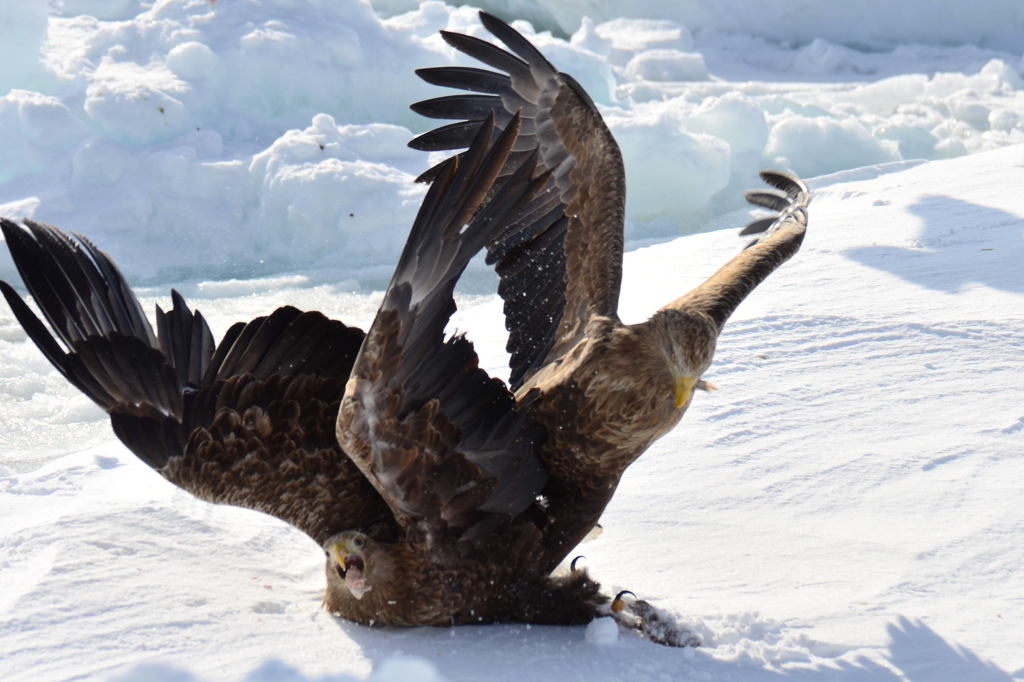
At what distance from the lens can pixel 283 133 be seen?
10.6 meters

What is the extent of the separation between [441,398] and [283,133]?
352 inches

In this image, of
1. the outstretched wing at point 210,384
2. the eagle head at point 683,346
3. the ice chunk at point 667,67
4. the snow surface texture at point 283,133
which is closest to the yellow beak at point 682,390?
the eagle head at point 683,346

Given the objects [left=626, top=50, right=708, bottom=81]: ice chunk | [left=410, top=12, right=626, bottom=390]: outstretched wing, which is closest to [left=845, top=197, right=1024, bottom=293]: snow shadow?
[left=410, top=12, right=626, bottom=390]: outstretched wing

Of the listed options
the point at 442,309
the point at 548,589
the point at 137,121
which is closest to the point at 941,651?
the point at 548,589

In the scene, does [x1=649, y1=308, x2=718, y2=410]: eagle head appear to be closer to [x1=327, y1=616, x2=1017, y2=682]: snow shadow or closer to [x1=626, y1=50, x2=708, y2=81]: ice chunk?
[x1=327, y1=616, x2=1017, y2=682]: snow shadow

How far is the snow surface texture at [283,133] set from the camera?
8.85m

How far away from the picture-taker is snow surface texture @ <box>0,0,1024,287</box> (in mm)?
8852

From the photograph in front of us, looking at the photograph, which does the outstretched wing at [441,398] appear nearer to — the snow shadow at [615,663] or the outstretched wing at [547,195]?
the snow shadow at [615,663]

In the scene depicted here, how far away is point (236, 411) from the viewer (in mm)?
2535

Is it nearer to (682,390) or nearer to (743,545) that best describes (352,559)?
(682,390)

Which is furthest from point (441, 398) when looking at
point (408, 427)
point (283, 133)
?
point (283, 133)

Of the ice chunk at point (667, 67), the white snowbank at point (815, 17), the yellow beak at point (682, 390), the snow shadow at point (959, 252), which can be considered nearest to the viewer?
the yellow beak at point (682, 390)

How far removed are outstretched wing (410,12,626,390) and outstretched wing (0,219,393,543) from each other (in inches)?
35.1

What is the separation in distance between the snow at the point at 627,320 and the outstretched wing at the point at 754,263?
2.38 ft
